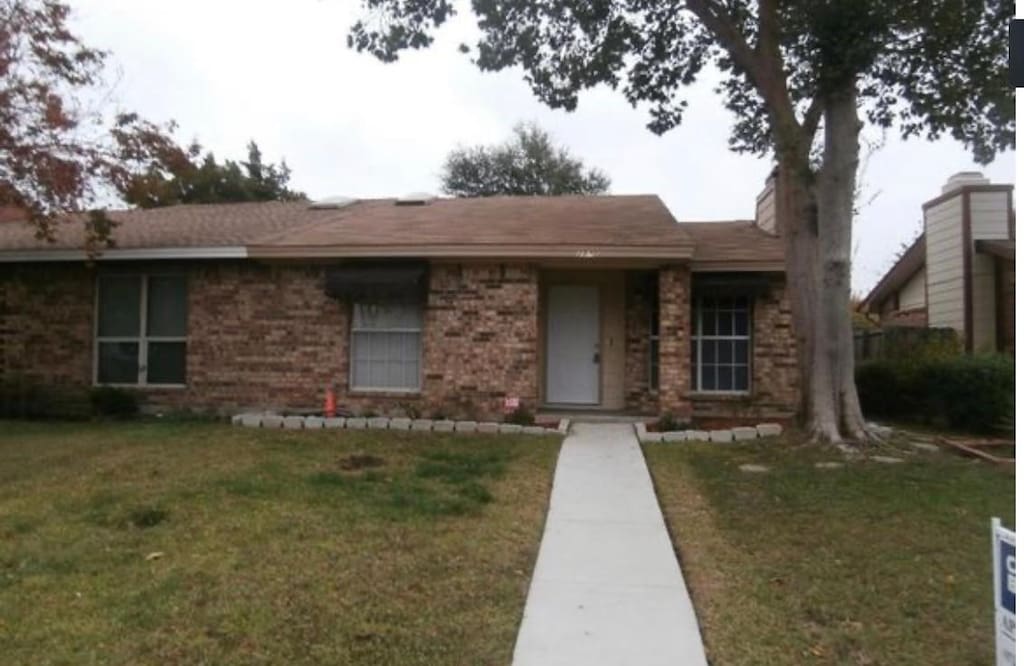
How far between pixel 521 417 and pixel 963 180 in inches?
403

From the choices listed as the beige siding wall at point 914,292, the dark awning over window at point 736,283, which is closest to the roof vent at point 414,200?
the dark awning over window at point 736,283

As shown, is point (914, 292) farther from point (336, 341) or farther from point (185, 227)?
point (185, 227)

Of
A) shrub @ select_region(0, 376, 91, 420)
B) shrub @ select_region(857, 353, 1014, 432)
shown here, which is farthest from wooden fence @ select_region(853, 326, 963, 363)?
shrub @ select_region(0, 376, 91, 420)

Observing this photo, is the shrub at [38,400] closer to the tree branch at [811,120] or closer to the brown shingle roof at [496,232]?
the brown shingle roof at [496,232]

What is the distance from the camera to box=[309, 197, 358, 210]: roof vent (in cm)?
1548

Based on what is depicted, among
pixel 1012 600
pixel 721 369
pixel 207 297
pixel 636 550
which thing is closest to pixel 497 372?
pixel 721 369

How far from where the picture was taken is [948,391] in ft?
38.5

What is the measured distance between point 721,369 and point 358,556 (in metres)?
8.41

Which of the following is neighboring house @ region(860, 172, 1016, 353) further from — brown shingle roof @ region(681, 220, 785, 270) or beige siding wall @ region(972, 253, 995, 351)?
brown shingle roof @ region(681, 220, 785, 270)

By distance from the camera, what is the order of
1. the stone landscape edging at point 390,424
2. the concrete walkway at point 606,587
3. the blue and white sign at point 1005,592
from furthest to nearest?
1. the stone landscape edging at point 390,424
2. the concrete walkway at point 606,587
3. the blue and white sign at point 1005,592

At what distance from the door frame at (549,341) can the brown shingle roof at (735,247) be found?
172 cm

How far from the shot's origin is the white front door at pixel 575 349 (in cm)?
1278

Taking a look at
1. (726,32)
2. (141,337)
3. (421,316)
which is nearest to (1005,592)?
(726,32)

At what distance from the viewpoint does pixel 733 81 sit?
38.1 feet
